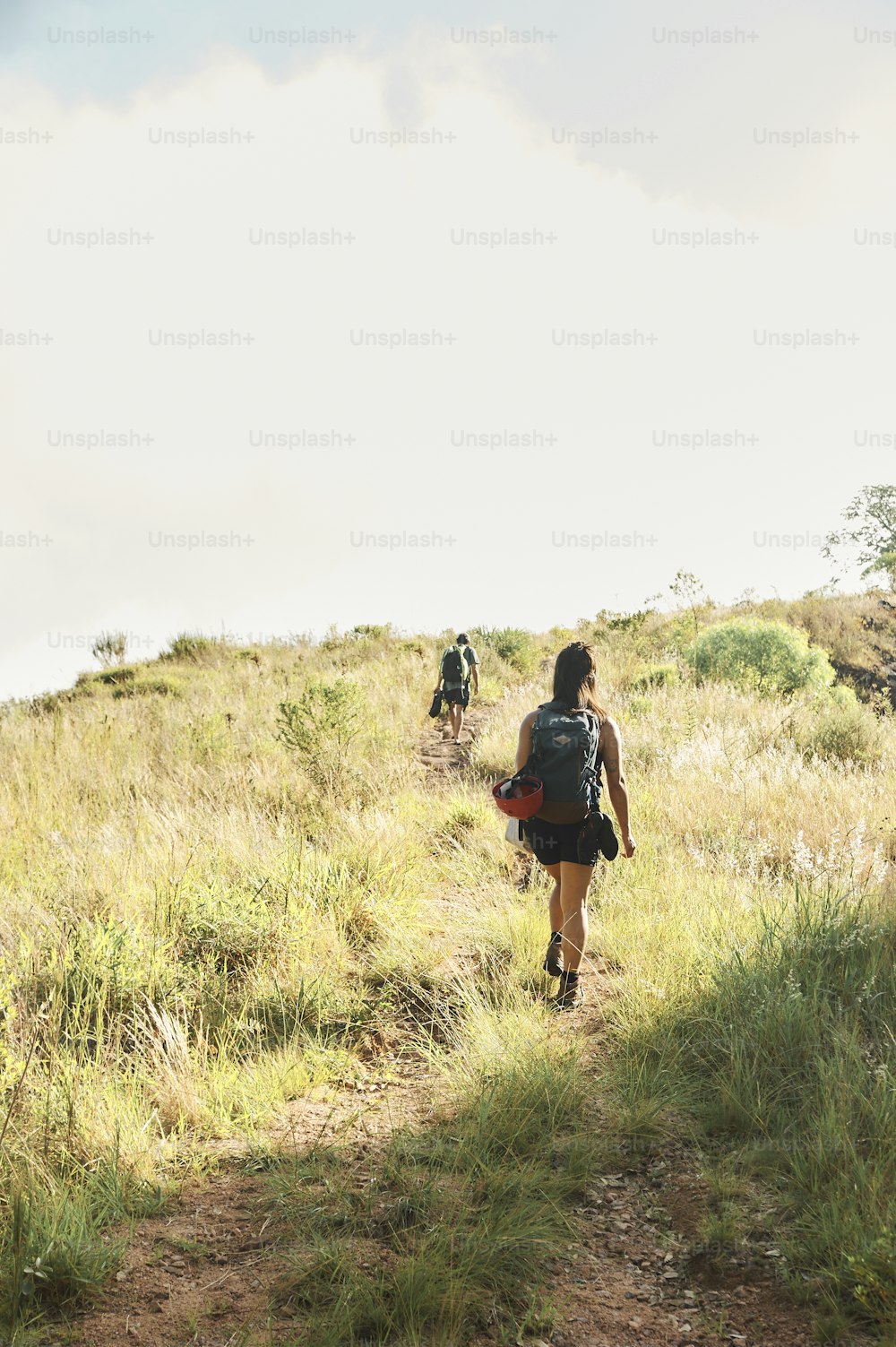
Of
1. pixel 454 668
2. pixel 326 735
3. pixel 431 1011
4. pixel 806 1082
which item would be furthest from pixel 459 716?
pixel 806 1082

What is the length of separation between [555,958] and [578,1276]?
202 cm

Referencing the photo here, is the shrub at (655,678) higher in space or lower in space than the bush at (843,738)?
higher

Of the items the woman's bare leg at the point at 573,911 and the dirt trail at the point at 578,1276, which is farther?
the woman's bare leg at the point at 573,911

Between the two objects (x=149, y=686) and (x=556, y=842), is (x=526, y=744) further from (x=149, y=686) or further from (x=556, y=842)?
(x=149, y=686)

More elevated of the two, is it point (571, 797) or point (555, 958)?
point (571, 797)

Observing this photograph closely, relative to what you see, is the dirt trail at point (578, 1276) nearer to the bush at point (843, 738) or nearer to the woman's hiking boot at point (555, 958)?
the woman's hiking boot at point (555, 958)

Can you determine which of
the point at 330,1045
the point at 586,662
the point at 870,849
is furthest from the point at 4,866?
the point at 870,849

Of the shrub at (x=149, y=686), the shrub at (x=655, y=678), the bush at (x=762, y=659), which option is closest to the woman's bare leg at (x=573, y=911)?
the shrub at (x=655, y=678)

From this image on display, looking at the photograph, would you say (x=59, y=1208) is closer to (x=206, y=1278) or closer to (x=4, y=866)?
(x=206, y=1278)

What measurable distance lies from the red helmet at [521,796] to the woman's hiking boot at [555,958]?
2.37 ft

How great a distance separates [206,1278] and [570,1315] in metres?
1.11

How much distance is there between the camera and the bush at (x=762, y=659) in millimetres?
14016

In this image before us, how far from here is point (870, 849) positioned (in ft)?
19.7

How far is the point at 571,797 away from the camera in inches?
173
